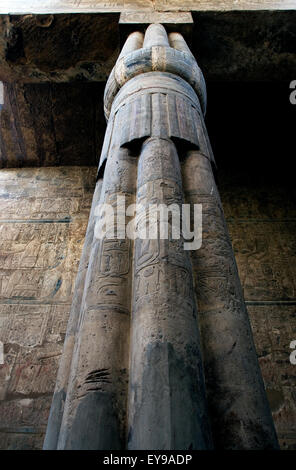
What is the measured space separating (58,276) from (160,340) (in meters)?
2.66

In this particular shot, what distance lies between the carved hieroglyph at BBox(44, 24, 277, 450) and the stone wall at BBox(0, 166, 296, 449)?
4.23ft

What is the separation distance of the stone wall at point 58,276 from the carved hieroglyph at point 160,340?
1.29 m

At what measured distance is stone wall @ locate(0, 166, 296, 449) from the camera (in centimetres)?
268

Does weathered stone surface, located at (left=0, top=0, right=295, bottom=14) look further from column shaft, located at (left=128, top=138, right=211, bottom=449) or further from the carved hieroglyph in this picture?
column shaft, located at (left=128, top=138, right=211, bottom=449)

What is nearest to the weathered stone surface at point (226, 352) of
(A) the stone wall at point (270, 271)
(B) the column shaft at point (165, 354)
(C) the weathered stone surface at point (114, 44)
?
(B) the column shaft at point (165, 354)

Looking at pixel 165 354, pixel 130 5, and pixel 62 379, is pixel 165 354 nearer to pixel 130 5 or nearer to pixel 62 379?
pixel 62 379

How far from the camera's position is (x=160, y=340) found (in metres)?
1.20

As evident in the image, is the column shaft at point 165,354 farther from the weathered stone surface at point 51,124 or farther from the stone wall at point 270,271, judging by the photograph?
the weathered stone surface at point 51,124

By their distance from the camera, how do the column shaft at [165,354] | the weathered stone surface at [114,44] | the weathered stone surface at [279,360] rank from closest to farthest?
the column shaft at [165,354] → the weathered stone surface at [279,360] → the weathered stone surface at [114,44]

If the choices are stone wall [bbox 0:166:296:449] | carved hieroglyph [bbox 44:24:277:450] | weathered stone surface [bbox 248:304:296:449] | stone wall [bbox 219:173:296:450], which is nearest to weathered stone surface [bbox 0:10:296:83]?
stone wall [bbox 0:166:296:449]

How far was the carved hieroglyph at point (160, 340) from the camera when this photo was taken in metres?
1.08

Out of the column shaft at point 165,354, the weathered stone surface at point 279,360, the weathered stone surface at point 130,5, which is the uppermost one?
the weathered stone surface at point 130,5
